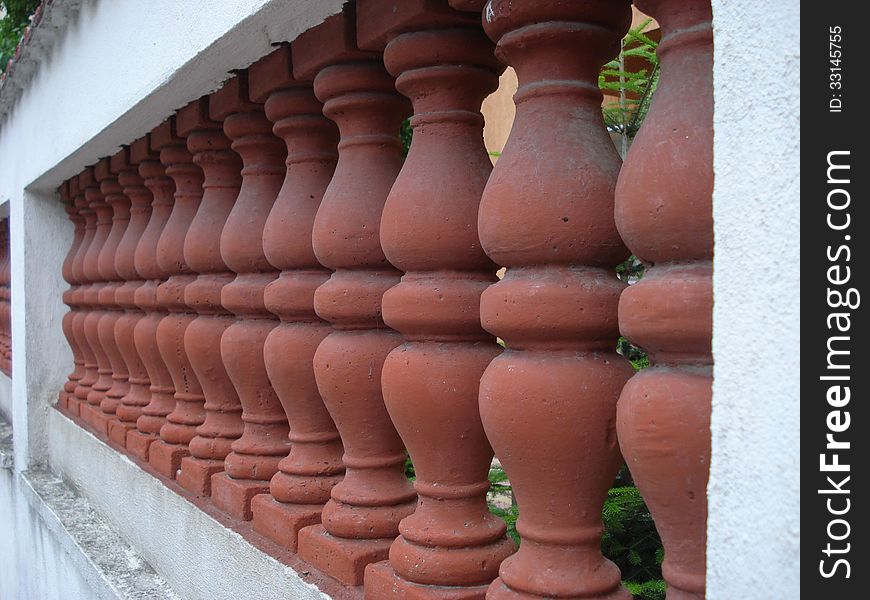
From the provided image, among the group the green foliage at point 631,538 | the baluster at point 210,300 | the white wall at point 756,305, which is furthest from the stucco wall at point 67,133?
the white wall at point 756,305

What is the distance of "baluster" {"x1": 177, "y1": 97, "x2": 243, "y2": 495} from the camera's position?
271 centimetres

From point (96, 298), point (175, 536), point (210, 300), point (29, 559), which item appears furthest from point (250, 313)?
point (29, 559)

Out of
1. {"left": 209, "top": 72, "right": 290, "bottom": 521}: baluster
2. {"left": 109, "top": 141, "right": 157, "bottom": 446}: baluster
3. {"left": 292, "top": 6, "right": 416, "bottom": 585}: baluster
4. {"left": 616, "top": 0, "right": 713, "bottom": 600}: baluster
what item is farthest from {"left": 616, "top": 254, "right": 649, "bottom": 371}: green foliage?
{"left": 109, "top": 141, "right": 157, "bottom": 446}: baluster

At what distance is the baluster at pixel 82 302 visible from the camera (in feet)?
14.6

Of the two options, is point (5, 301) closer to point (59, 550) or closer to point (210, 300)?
point (59, 550)

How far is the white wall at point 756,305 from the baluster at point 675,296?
172 millimetres

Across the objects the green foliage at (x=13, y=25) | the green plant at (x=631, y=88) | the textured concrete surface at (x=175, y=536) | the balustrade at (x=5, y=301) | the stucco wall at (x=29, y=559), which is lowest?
the stucco wall at (x=29, y=559)

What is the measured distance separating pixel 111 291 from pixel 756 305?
344cm

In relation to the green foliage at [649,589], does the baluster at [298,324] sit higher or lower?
higher

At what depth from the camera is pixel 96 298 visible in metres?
4.15

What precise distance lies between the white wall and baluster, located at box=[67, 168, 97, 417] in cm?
399

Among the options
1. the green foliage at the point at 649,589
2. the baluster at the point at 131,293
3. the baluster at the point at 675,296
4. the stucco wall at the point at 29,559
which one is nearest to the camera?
the baluster at the point at 675,296

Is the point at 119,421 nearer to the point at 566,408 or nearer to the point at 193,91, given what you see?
the point at 193,91

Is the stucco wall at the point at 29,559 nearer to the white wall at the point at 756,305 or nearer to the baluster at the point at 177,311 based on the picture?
the baluster at the point at 177,311
